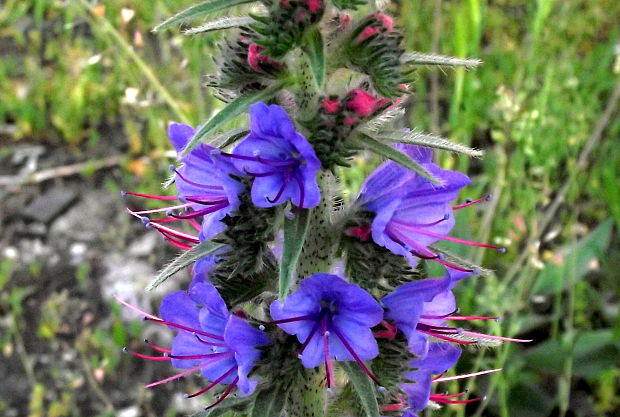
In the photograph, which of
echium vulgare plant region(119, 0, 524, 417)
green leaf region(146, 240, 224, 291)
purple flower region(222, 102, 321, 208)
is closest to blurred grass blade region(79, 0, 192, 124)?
echium vulgare plant region(119, 0, 524, 417)

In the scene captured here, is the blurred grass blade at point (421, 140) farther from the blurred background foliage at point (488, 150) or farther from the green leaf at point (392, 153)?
the blurred background foliage at point (488, 150)

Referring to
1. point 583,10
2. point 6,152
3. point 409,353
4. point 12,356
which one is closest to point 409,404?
point 409,353

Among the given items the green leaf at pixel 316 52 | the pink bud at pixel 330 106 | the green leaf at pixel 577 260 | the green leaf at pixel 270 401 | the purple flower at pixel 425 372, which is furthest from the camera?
the green leaf at pixel 577 260

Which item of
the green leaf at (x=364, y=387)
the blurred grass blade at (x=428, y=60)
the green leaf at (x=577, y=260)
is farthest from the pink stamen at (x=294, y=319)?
the green leaf at (x=577, y=260)

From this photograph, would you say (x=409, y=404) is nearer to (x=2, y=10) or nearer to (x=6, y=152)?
(x=6, y=152)

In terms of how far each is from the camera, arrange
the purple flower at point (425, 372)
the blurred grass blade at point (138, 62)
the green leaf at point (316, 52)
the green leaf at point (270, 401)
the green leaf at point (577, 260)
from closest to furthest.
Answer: the green leaf at point (316, 52) < the green leaf at point (270, 401) < the purple flower at point (425, 372) < the blurred grass blade at point (138, 62) < the green leaf at point (577, 260)

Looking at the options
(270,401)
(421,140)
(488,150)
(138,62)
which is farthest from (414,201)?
(488,150)
